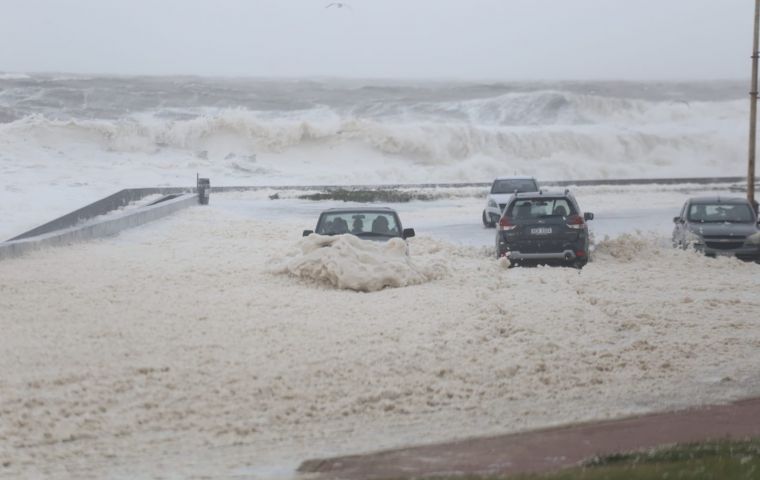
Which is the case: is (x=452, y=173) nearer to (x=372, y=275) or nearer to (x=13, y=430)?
(x=372, y=275)

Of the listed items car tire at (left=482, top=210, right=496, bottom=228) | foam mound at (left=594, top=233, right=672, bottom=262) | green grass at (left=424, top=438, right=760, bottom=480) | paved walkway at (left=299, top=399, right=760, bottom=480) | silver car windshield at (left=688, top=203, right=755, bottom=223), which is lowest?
car tire at (left=482, top=210, right=496, bottom=228)

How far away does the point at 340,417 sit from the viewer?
10.7 m

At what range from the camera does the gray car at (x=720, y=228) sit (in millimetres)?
23750

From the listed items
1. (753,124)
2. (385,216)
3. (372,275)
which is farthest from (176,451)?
(753,124)

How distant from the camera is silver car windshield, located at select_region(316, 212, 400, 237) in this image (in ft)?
68.4

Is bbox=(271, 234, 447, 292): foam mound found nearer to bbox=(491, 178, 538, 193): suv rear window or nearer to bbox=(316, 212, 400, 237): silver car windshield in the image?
bbox=(316, 212, 400, 237): silver car windshield

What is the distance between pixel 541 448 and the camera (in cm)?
894

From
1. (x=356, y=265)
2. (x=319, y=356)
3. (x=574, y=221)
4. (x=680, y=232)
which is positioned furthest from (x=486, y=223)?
(x=319, y=356)

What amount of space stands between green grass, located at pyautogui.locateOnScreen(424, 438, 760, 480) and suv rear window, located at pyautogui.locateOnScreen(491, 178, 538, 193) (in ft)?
86.8

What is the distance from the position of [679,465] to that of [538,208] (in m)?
15.3

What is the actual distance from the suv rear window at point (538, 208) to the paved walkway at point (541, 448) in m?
12.3

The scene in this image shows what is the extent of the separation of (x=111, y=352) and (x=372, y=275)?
20.0ft

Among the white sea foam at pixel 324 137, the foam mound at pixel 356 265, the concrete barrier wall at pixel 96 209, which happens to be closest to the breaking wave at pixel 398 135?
the white sea foam at pixel 324 137

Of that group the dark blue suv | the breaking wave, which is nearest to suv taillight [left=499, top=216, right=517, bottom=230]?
the dark blue suv
